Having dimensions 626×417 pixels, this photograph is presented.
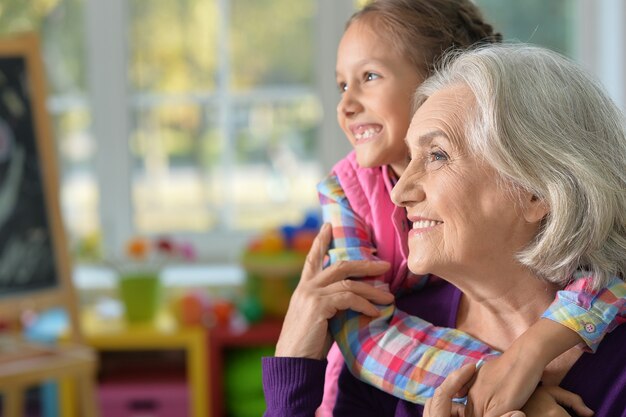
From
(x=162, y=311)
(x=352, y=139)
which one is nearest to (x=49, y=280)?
(x=162, y=311)

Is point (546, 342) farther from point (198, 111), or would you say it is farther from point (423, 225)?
point (198, 111)

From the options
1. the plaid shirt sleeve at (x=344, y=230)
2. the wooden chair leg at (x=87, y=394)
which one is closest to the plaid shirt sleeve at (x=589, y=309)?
the plaid shirt sleeve at (x=344, y=230)

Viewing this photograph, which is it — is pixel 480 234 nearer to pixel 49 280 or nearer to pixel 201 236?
pixel 49 280

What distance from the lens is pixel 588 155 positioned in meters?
1.38

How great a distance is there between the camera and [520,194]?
4.62ft

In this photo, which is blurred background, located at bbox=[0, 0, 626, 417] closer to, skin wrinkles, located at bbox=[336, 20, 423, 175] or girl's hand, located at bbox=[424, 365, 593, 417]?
skin wrinkles, located at bbox=[336, 20, 423, 175]

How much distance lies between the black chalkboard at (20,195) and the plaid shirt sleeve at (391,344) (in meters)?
2.08

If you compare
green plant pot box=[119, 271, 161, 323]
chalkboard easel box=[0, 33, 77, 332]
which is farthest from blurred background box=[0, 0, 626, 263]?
chalkboard easel box=[0, 33, 77, 332]

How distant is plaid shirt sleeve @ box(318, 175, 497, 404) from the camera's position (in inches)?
57.2

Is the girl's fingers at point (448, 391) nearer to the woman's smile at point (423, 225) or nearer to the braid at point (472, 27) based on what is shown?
the woman's smile at point (423, 225)

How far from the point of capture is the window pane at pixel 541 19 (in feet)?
13.9

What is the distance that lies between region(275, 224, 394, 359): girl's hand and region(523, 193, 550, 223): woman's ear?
0.27m

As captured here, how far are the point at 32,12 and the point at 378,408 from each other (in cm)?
314

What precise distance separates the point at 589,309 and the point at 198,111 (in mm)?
3038
